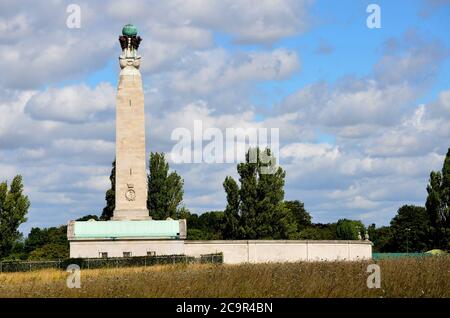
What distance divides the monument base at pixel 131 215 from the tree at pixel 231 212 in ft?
46.0

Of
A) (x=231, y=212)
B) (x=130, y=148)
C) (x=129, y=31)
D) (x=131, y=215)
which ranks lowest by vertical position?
(x=131, y=215)

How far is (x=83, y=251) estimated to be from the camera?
60.4 metres

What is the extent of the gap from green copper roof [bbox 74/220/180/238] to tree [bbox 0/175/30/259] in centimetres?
951

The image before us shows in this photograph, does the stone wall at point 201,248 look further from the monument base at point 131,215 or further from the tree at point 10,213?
the tree at point 10,213

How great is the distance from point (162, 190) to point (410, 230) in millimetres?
37528

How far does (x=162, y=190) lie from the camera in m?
81.2

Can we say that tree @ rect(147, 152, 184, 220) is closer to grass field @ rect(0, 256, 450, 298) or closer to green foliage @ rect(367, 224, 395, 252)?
green foliage @ rect(367, 224, 395, 252)

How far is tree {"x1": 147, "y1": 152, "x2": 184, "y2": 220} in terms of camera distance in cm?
8044

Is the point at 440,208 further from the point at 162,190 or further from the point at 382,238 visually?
the point at 382,238

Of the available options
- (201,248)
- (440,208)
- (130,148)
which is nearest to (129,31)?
(130,148)

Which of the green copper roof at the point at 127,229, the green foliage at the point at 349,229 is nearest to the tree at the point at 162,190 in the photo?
the green copper roof at the point at 127,229

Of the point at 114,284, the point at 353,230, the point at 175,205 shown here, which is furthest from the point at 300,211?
the point at 114,284

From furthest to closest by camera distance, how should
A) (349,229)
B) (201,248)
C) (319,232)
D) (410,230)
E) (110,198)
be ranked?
(349,229) → (319,232) → (410,230) → (110,198) → (201,248)

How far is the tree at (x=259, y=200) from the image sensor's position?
76.4 meters
